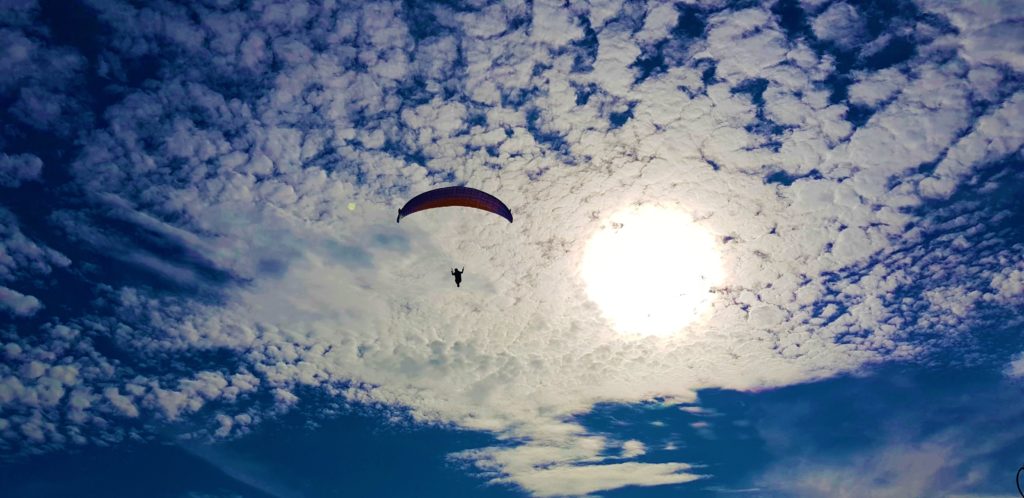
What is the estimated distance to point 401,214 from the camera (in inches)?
516

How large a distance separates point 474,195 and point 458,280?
5211mm

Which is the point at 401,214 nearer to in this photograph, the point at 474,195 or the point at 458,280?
the point at 474,195

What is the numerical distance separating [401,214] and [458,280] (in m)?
4.68

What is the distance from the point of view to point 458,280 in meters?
16.7

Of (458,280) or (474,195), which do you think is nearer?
(474,195)

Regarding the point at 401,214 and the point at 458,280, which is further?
the point at 458,280

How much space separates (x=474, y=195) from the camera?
1273 centimetres

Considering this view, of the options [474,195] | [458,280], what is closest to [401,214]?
[474,195]

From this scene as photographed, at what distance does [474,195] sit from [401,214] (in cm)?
263
